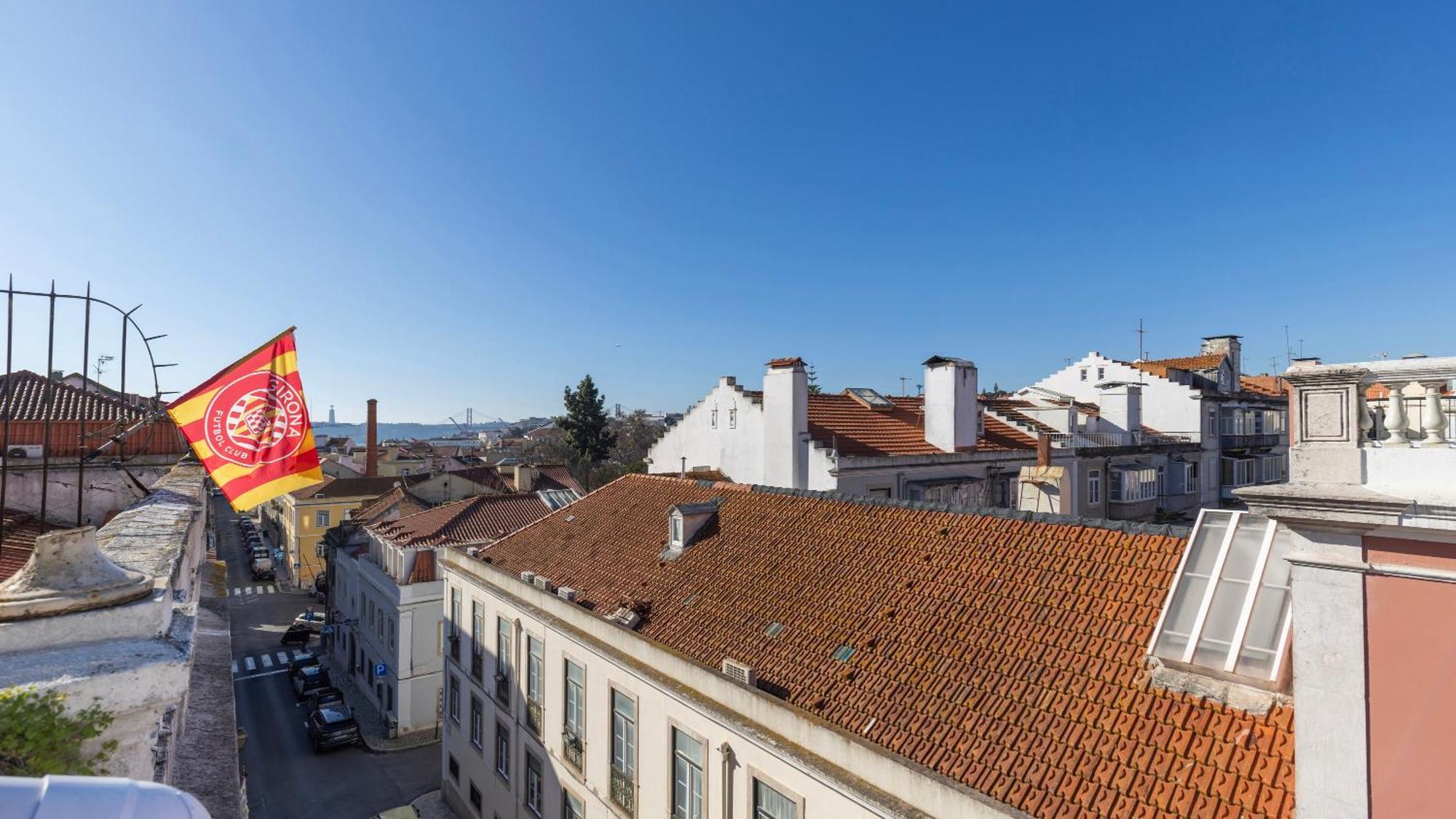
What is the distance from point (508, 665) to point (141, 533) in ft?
37.3

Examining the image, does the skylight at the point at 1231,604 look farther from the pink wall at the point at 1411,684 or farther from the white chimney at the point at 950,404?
the white chimney at the point at 950,404

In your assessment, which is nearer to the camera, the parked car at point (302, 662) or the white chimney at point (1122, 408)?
the white chimney at point (1122, 408)

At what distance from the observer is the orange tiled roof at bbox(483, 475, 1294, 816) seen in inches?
270

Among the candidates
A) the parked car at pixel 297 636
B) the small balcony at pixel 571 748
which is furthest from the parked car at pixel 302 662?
the small balcony at pixel 571 748

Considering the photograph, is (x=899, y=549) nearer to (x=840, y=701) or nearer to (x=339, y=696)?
(x=840, y=701)

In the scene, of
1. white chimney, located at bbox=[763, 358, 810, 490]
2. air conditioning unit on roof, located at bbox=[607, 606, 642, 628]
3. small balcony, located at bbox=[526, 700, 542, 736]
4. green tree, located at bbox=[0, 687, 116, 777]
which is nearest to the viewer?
green tree, located at bbox=[0, 687, 116, 777]

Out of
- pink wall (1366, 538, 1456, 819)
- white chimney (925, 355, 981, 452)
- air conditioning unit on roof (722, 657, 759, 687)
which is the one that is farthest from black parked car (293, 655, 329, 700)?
pink wall (1366, 538, 1456, 819)

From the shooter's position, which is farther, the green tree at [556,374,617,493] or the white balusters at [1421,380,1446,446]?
the green tree at [556,374,617,493]

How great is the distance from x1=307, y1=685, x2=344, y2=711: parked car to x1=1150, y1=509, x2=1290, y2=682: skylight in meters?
28.8

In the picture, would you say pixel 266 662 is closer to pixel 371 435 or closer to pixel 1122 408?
pixel 371 435

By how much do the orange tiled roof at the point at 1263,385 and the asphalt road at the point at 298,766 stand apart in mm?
45557

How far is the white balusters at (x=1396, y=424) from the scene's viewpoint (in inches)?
207

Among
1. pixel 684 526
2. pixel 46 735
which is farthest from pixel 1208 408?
pixel 46 735

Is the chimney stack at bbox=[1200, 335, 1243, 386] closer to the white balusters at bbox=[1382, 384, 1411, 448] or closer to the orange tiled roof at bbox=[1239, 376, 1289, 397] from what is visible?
the orange tiled roof at bbox=[1239, 376, 1289, 397]
